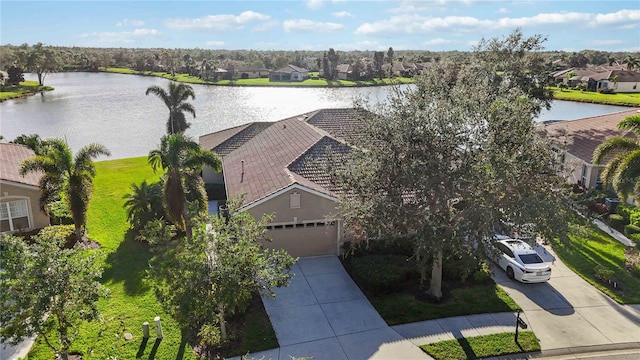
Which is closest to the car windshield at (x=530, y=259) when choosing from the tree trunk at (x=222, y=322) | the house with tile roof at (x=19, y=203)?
the tree trunk at (x=222, y=322)

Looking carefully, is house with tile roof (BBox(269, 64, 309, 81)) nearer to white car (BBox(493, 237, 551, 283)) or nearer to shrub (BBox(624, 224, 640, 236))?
shrub (BBox(624, 224, 640, 236))

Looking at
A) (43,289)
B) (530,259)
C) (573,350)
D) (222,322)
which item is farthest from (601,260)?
(43,289)

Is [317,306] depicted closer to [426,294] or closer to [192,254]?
[426,294]

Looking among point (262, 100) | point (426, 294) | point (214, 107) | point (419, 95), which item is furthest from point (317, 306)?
point (262, 100)

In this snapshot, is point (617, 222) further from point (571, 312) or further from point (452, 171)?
point (452, 171)

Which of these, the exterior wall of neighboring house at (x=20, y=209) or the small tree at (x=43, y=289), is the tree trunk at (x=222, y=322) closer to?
the small tree at (x=43, y=289)

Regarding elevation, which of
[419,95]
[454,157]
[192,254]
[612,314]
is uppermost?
[419,95]
